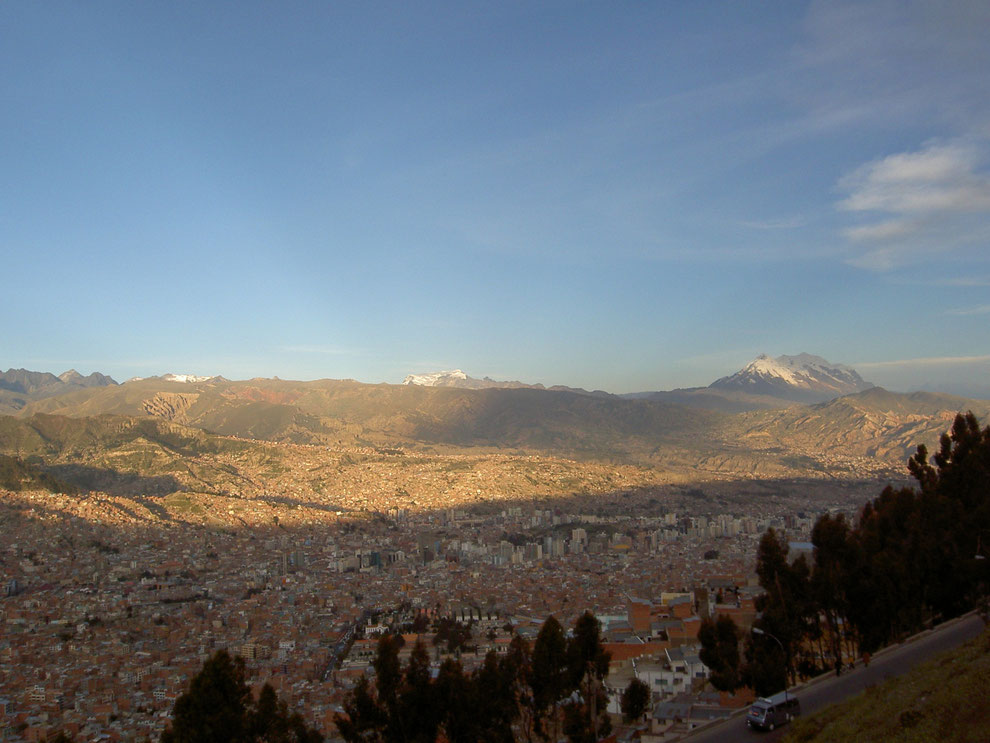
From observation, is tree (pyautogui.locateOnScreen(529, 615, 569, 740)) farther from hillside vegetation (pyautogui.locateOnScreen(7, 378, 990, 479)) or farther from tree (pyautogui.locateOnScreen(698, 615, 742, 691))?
hillside vegetation (pyautogui.locateOnScreen(7, 378, 990, 479))

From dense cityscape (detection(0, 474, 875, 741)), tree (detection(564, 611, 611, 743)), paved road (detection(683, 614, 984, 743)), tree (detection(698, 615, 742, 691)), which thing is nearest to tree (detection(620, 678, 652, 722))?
dense cityscape (detection(0, 474, 875, 741))

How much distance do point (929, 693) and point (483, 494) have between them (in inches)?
2819

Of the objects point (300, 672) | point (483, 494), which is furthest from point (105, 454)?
point (300, 672)

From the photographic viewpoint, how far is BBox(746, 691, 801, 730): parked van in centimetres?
1252

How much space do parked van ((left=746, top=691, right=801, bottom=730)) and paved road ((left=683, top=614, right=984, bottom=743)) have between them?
0.52 feet

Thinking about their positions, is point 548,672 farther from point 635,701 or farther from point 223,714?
point 223,714

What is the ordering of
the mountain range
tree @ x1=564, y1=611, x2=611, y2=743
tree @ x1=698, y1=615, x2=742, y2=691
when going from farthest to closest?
the mountain range, tree @ x1=698, y1=615, x2=742, y2=691, tree @ x1=564, y1=611, x2=611, y2=743

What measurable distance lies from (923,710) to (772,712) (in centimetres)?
364

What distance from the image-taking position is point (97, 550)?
40.0 meters

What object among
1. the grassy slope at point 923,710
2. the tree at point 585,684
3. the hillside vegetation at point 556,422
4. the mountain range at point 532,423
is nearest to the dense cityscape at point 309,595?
the tree at point 585,684

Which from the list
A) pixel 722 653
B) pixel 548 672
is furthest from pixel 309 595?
pixel 722 653

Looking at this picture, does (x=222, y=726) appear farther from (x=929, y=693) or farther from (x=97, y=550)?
(x=97, y=550)

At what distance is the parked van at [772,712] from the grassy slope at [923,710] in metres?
0.68

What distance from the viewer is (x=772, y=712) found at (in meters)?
12.6
